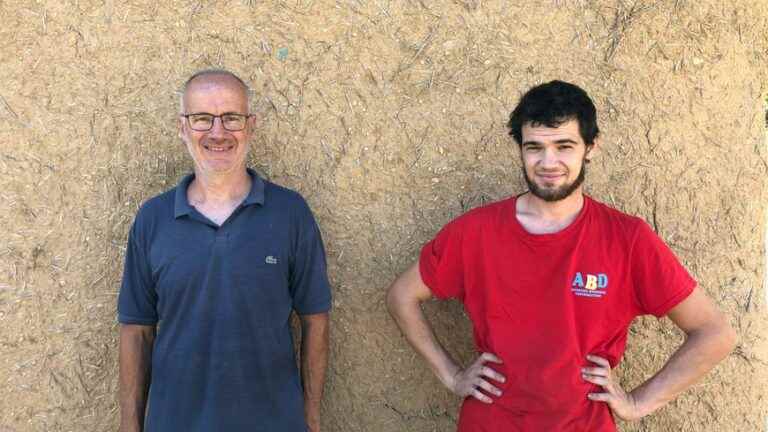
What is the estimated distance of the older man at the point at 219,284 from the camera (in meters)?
2.62

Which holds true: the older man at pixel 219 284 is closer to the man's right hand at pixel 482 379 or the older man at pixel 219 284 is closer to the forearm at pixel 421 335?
the forearm at pixel 421 335

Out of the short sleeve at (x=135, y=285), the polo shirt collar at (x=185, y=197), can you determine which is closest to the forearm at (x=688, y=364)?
the polo shirt collar at (x=185, y=197)

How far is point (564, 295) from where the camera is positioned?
2512mm

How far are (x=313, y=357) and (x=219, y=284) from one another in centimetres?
52

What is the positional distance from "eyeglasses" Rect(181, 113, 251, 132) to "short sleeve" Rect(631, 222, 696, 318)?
146 centimetres

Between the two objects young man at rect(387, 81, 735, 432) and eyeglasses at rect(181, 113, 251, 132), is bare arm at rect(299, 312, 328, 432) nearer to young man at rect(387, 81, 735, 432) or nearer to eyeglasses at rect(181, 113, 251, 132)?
young man at rect(387, 81, 735, 432)

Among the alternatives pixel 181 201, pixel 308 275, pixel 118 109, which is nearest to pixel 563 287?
pixel 308 275

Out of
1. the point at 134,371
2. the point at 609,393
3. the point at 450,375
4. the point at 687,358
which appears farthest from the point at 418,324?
the point at 134,371

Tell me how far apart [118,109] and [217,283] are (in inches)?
40.9

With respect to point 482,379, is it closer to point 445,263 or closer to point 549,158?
point 445,263

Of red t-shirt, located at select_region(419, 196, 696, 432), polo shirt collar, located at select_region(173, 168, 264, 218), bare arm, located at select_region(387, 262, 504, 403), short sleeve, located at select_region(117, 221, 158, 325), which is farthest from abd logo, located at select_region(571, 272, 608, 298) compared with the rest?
short sleeve, located at select_region(117, 221, 158, 325)

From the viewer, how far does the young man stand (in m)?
2.52

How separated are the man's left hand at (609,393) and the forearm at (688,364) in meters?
0.04

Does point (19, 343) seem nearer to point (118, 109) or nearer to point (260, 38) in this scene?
point (118, 109)
